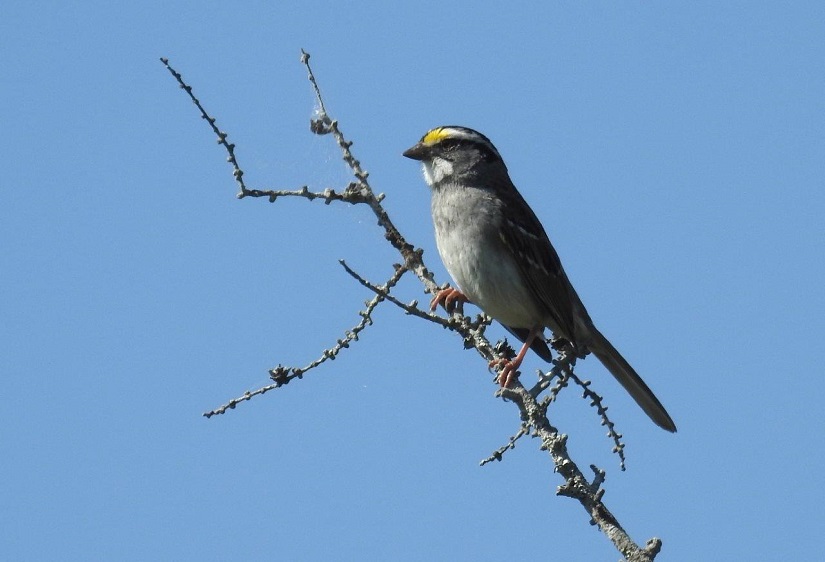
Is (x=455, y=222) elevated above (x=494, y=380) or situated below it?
above

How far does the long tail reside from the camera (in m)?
7.15

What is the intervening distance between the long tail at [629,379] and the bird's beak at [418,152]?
1.67m

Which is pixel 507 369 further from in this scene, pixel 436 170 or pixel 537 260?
pixel 436 170

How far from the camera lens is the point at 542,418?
5.18m

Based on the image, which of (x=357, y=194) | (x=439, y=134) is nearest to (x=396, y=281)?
(x=357, y=194)

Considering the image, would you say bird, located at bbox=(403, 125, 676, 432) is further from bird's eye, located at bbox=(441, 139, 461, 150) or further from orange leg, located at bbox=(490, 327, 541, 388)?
orange leg, located at bbox=(490, 327, 541, 388)

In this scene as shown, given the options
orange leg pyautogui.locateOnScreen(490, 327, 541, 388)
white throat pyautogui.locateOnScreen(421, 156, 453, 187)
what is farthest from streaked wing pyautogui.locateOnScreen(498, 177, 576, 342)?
orange leg pyautogui.locateOnScreen(490, 327, 541, 388)

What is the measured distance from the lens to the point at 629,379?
24.3 ft

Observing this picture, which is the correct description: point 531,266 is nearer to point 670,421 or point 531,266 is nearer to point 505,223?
point 505,223

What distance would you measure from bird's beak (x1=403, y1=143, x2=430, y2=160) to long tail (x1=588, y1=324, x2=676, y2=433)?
1.67 metres

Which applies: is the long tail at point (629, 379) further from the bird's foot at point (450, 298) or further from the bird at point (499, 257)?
the bird's foot at point (450, 298)

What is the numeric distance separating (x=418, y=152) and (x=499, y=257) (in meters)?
1.08

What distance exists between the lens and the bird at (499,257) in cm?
720

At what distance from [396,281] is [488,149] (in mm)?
2251
